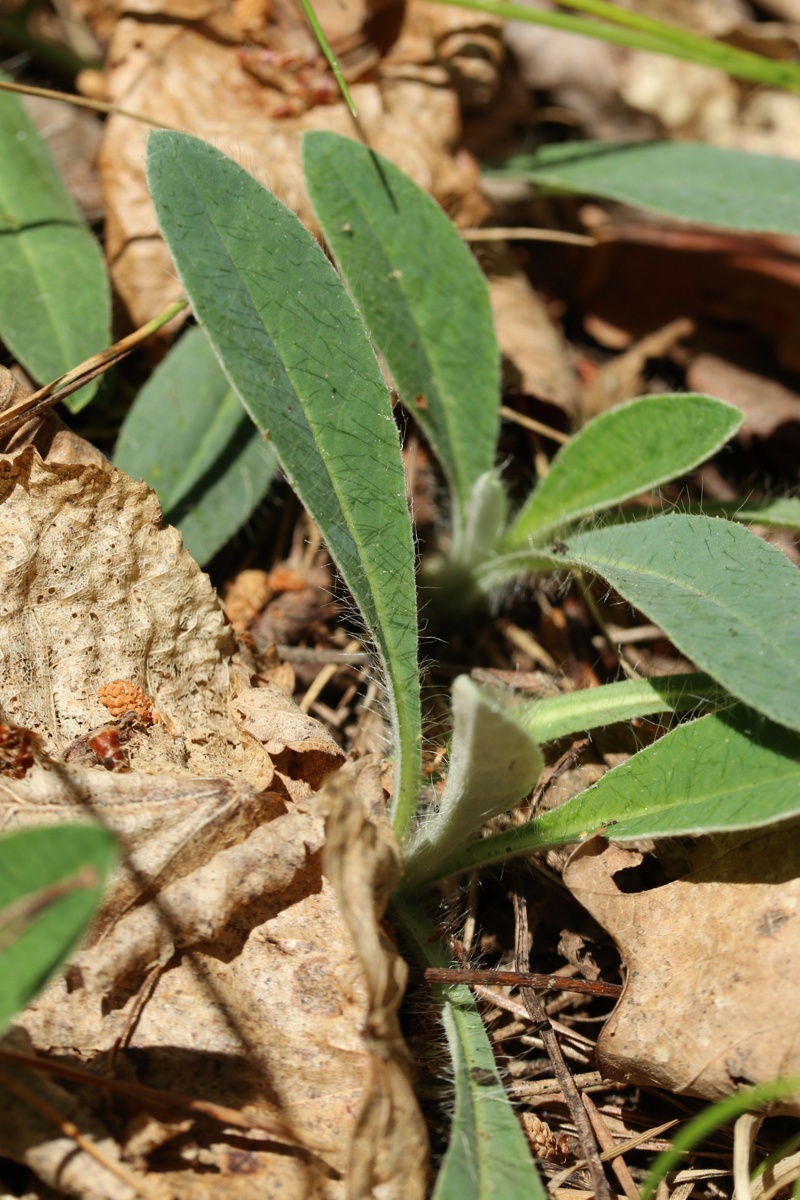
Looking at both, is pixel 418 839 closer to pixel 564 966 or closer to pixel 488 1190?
pixel 564 966

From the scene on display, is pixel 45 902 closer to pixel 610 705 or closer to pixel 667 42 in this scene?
pixel 610 705

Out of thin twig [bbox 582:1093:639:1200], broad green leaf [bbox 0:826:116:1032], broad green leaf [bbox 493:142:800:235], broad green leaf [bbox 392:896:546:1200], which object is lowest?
thin twig [bbox 582:1093:639:1200]

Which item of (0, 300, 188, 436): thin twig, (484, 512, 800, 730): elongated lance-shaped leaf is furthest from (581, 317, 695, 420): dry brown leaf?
(0, 300, 188, 436): thin twig

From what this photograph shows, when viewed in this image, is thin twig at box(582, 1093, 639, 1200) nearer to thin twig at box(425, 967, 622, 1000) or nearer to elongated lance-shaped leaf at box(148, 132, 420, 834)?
thin twig at box(425, 967, 622, 1000)

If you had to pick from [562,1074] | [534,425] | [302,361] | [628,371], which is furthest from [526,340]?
[562,1074]

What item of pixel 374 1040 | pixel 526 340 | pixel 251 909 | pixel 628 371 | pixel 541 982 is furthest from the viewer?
pixel 628 371

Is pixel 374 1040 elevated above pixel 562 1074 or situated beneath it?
elevated above

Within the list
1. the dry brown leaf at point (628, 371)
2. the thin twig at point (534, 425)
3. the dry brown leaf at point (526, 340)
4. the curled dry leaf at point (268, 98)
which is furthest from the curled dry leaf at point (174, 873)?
the dry brown leaf at point (628, 371)

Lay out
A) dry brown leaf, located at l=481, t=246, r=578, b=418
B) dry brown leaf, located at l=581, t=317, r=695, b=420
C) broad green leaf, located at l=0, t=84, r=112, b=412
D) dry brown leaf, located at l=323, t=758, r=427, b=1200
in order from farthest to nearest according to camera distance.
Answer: dry brown leaf, located at l=581, t=317, r=695, b=420 < dry brown leaf, located at l=481, t=246, r=578, b=418 < broad green leaf, located at l=0, t=84, r=112, b=412 < dry brown leaf, located at l=323, t=758, r=427, b=1200
